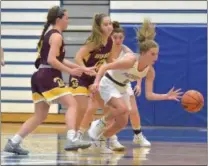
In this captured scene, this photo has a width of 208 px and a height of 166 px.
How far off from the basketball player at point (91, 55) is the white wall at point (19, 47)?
21.8 ft

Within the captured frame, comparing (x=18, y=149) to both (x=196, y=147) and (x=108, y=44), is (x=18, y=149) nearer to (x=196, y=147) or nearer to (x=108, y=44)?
(x=108, y=44)

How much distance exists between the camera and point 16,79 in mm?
14750

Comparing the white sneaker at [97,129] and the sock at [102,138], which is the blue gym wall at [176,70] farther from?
the white sneaker at [97,129]

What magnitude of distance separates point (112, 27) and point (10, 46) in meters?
7.13

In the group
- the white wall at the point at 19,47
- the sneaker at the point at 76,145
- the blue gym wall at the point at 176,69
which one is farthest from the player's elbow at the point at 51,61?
the white wall at the point at 19,47

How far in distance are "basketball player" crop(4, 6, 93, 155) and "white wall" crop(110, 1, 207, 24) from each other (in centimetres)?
729

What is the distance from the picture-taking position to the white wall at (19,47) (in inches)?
575

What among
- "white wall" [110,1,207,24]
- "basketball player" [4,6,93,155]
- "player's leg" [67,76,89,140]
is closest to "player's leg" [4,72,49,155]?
"basketball player" [4,6,93,155]

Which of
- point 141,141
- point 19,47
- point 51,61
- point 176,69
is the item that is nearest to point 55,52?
point 51,61

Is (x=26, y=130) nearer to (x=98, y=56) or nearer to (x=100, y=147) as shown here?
(x=100, y=147)

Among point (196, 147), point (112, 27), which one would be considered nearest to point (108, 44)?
point (112, 27)

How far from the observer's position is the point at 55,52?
6820 millimetres

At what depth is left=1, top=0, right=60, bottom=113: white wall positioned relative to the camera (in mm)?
14594

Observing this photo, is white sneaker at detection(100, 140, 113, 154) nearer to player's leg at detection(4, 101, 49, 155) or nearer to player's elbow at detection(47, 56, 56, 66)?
player's leg at detection(4, 101, 49, 155)
